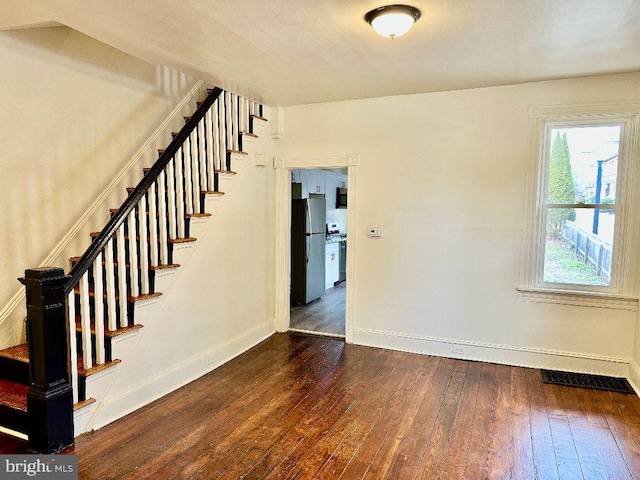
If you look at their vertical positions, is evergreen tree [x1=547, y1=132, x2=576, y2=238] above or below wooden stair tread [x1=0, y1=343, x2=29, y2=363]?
above

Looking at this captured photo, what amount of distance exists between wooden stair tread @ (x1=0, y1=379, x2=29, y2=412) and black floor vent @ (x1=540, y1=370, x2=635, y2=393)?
3.89 metres

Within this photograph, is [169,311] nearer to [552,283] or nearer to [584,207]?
[552,283]

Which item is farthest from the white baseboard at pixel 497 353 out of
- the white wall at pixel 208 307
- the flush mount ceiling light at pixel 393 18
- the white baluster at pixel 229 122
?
the flush mount ceiling light at pixel 393 18

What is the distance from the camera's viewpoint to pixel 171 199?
334cm

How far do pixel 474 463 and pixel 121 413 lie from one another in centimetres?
234

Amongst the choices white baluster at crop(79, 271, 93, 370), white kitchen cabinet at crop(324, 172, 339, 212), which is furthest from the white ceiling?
white kitchen cabinet at crop(324, 172, 339, 212)

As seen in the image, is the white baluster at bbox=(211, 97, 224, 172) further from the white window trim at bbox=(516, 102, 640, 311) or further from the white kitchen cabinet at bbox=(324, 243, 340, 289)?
the white kitchen cabinet at bbox=(324, 243, 340, 289)

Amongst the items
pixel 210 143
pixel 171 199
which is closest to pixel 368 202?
pixel 210 143

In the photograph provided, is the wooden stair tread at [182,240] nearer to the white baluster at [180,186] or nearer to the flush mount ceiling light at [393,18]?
the white baluster at [180,186]

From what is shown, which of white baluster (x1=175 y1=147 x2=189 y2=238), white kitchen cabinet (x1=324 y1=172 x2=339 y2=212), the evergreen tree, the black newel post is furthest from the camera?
white kitchen cabinet (x1=324 y1=172 x2=339 y2=212)

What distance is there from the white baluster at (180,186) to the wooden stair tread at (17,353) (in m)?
1.33

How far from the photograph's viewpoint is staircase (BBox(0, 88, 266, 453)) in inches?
95.0

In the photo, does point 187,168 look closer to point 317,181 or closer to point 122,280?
point 122,280

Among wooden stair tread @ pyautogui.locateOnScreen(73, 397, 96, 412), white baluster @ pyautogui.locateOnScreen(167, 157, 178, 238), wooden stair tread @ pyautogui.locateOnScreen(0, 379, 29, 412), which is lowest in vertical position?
wooden stair tread @ pyautogui.locateOnScreen(73, 397, 96, 412)
